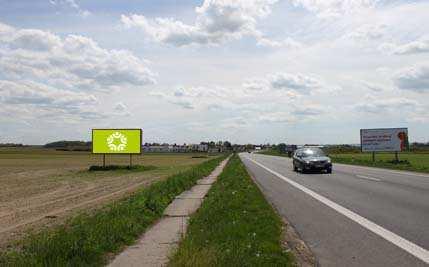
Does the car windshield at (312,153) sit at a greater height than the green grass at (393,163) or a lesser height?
greater

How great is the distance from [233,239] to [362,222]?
374cm

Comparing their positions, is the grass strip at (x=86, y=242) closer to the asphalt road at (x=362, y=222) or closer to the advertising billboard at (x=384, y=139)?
the asphalt road at (x=362, y=222)

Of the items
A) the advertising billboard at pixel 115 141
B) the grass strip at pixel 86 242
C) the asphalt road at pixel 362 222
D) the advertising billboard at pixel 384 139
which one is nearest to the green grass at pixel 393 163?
the advertising billboard at pixel 384 139

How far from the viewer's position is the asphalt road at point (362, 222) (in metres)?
7.69

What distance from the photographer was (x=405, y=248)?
808 centimetres

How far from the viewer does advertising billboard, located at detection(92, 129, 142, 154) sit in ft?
168

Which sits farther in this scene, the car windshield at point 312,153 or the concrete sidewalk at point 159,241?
the car windshield at point 312,153

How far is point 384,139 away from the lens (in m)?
48.8

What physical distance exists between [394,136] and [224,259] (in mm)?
44186

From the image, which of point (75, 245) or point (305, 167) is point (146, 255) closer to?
point (75, 245)

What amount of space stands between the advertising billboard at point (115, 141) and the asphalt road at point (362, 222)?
110 ft

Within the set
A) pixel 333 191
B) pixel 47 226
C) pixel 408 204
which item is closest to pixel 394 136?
pixel 333 191

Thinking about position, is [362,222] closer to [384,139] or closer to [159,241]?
[159,241]

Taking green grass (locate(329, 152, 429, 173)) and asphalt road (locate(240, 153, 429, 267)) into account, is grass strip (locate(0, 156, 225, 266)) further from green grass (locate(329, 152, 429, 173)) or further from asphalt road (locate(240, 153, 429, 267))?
green grass (locate(329, 152, 429, 173))
